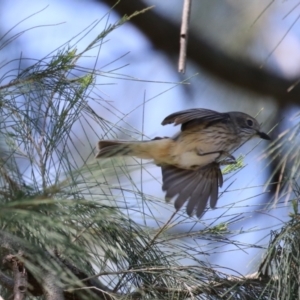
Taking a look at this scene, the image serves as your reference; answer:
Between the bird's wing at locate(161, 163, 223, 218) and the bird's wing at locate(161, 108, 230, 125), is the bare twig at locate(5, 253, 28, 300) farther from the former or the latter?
the bird's wing at locate(161, 108, 230, 125)

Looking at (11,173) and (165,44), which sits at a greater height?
(165,44)

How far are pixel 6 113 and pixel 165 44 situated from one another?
1.34m

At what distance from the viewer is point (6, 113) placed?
6.38 feet

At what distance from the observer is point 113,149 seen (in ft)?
6.97

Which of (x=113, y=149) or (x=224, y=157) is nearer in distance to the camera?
(x=113, y=149)

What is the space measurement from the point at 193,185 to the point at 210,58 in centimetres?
83

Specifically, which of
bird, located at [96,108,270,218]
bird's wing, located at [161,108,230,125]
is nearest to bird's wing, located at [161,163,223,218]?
bird, located at [96,108,270,218]

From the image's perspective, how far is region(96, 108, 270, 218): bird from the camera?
229 centimetres

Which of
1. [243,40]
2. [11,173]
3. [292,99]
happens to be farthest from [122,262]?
[243,40]

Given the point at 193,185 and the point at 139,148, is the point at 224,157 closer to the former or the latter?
the point at 193,185

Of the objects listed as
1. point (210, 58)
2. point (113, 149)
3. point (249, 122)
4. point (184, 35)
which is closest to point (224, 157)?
point (249, 122)

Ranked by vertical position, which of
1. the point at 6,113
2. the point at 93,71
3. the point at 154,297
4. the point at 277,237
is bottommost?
the point at 154,297

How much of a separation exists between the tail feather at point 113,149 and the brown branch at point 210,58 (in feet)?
2.97

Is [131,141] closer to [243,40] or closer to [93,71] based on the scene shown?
[93,71]
